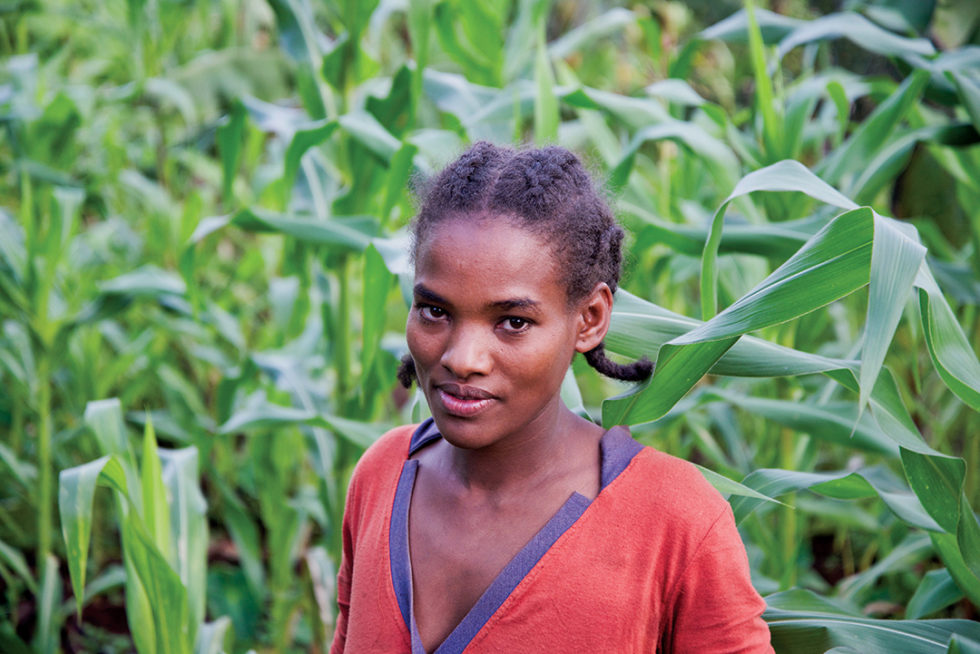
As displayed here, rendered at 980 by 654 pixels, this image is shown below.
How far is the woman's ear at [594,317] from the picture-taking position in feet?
2.75

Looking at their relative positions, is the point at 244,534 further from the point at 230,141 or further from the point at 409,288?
the point at 409,288

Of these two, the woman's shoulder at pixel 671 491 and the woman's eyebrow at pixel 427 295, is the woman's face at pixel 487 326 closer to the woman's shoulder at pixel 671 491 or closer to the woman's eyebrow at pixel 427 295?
the woman's eyebrow at pixel 427 295

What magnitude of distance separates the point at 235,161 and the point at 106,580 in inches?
36.6

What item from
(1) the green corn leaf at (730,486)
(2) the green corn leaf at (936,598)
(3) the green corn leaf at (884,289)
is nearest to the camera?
(3) the green corn leaf at (884,289)

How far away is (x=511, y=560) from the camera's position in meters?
0.82

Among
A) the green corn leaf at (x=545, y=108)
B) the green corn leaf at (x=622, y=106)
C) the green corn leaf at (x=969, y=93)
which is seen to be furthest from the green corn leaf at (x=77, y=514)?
the green corn leaf at (x=969, y=93)

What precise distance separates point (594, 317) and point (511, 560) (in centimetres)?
25

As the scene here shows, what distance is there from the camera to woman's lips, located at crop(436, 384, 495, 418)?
775 millimetres

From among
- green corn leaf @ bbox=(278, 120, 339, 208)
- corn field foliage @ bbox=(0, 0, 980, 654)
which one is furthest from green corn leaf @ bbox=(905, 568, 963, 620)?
green corn leaf @ bbox=(278, 120, 339, 208)

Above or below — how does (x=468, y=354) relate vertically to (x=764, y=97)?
below

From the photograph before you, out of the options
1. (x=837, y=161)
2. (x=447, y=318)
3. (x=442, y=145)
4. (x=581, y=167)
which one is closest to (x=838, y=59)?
(x=837, y=161)

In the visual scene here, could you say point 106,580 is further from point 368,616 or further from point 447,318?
point 447,318

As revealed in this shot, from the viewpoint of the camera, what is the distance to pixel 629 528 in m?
0.80

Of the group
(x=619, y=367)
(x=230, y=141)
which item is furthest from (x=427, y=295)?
(x=230, y=141)
